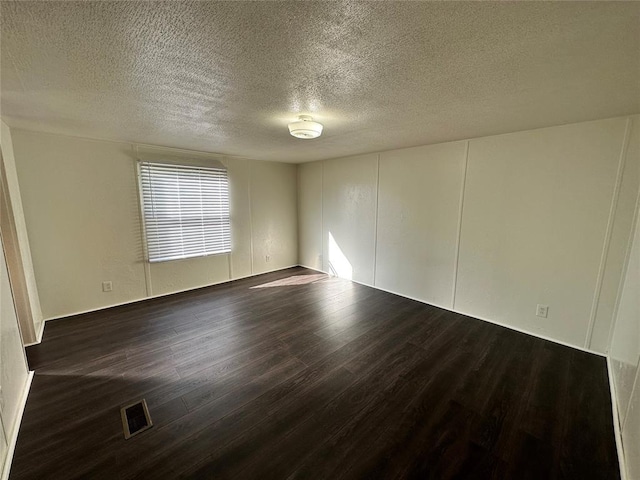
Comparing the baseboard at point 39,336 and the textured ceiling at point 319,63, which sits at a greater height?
the textured ceiling at point 319,63

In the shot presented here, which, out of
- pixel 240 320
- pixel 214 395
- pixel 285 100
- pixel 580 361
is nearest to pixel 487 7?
pixel 285 100

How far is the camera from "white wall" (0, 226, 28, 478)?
1.46 meters

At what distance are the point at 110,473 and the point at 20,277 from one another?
2.14m

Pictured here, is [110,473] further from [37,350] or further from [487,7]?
[487,7]

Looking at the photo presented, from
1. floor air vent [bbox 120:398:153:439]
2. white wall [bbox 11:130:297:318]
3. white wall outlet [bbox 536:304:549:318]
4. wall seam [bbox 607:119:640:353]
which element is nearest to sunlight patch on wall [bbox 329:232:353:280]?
white wall [bbox 11:130:297:318]

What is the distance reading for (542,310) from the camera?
8.89ft

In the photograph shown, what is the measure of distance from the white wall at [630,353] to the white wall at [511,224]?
104mm

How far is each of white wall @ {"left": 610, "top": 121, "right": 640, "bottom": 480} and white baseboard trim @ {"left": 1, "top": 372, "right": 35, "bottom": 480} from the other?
10.2 feet

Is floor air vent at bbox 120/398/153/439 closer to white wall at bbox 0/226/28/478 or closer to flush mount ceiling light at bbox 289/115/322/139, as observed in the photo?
white wall at bbox 0/226/28/478

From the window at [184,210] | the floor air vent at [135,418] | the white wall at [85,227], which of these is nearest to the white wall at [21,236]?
the white wall at [85,227]

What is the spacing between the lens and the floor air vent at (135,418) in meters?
1.63

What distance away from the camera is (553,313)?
8.70ft

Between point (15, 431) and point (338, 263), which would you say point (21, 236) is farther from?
point (338, 263)

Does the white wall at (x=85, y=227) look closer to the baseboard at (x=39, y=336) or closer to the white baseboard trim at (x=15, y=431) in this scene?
the baseboard at (x=39, y=336)
